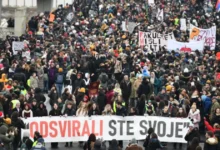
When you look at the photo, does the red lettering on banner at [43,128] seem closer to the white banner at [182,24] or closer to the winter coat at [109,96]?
the winter coat at [109,96]

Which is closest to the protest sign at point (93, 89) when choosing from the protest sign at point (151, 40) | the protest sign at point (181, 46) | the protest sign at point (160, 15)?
the protest sign at point (151, 40)

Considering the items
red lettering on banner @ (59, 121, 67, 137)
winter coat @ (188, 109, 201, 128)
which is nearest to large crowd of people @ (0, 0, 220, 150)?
winter coat @ (188, 109, 201, 128)

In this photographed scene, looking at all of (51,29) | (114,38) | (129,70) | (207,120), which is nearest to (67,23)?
(51,29)

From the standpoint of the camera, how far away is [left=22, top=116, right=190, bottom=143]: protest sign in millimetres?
23766

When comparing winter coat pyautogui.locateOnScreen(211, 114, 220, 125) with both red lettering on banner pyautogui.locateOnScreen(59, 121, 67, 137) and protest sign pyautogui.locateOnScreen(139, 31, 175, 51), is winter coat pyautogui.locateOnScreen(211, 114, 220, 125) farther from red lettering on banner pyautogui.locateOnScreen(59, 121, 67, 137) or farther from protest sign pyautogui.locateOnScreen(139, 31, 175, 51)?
protest sign pyautogui.locateOnScreen(139, 31, 175, 51)

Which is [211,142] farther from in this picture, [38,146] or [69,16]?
[69,16]

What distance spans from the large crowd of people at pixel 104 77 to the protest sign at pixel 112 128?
10.0 inches

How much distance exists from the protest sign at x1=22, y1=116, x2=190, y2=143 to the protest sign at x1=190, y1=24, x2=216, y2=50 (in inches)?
575

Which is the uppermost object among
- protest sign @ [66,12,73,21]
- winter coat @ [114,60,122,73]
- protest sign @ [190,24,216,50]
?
protest sign @ [66,12,73,21]

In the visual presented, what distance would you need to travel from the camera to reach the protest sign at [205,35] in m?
38.4

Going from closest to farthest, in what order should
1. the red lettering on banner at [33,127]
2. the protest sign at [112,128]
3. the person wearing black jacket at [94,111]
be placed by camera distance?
the red lettering on banner at [33,127] < the protest sign at [112,128] < the person wearing black jacket at [94,111]

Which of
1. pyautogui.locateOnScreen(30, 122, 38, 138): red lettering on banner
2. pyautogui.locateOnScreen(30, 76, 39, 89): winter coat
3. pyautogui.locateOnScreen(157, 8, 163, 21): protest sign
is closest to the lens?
pyautogui.locateOnScreen(30, 122, 38, 138): red lettering on banner

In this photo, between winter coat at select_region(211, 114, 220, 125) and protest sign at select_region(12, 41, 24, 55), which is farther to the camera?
protest sign at select_region(12, 41, 24, 55)

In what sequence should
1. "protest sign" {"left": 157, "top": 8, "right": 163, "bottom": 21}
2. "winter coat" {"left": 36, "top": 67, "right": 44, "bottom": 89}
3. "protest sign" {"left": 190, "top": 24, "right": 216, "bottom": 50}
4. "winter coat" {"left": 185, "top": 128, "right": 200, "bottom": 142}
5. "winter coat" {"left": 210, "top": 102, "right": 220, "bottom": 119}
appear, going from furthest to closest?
"protest sign" {"left": 157, "top": 8, "right": 163, "bottom": 21} < "protest sign" {"left": 190, "top": 24, "right": 216, "bottom": 50} < "winter coat" {"left": 36, "top": 67, "right": 44, "bottom": 89} < "winter coat" {"left": 210, "top": 102, "right": 220, "bottom": 119} < "winter coat" {"left": 185, "top": 128, "right": 200, "bottom": 142}
